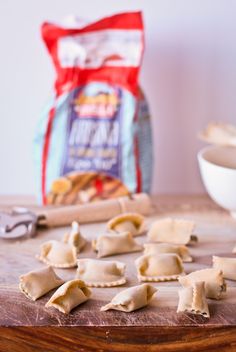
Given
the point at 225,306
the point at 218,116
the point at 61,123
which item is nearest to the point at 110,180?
the point at 61,123

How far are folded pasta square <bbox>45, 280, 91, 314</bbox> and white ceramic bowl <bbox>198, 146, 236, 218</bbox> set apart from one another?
12.4 inches

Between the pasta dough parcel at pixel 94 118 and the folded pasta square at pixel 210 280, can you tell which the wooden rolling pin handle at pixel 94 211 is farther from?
the folded pasta square at pixel 210 280

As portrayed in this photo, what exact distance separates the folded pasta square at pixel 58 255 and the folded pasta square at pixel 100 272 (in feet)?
0.10

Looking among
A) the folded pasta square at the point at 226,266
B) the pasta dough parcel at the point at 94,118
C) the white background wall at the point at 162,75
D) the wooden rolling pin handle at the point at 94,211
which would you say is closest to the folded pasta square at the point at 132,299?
the folded pasta square at the point at 226,266

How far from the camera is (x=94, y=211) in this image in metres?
1.04

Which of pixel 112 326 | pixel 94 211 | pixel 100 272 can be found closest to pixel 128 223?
pixel 94 211

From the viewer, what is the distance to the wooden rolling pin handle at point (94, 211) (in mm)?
1025

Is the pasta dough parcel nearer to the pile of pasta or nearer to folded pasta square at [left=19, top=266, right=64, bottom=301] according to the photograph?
the pile of pasta

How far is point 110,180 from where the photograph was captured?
114 centimetres

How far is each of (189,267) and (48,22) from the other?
1.59ft

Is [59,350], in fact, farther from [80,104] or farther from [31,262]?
[80,104]

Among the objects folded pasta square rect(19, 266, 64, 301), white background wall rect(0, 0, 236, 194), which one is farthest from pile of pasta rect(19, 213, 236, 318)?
white background wall rect(0, 0, 236, 194)

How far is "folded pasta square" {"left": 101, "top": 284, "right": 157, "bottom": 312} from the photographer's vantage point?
771 millimetres

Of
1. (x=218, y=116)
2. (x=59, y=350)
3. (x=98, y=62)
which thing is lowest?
(x=59, y=350)
